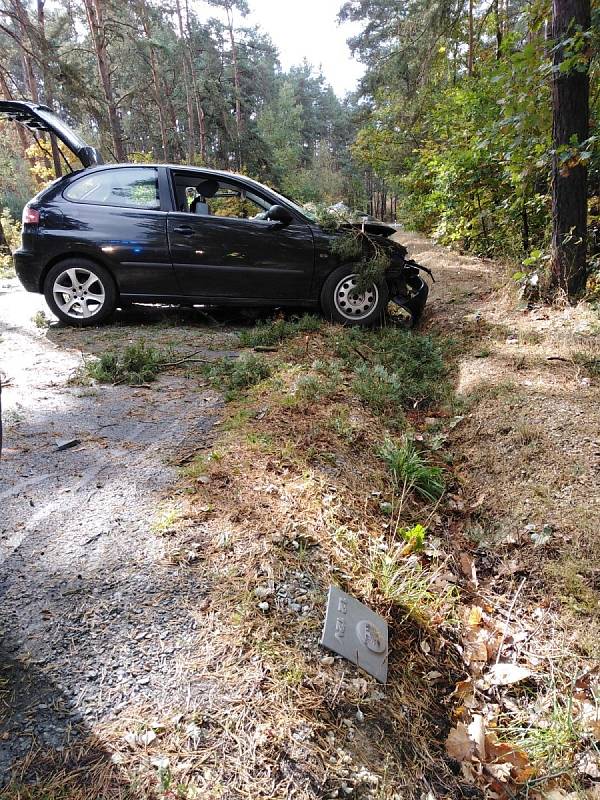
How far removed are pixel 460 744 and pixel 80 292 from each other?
554cm

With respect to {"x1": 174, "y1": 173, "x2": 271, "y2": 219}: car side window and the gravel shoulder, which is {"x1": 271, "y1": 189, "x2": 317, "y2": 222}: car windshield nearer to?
{"x1": 174, "y1": 173, "x2": 271, "y2": 219}: car side window

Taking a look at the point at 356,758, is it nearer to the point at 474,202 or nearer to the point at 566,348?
the point at 566,348

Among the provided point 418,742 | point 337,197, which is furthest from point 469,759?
point 337,197

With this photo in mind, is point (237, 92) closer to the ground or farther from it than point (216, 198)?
farther from it

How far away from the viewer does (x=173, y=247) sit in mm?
5375

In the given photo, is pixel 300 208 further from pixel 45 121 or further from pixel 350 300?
pixel 45 121

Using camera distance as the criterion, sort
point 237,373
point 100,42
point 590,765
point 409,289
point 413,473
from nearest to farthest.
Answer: point 590,765, point 413,473, point 237,373, point 409,289, point 100,42

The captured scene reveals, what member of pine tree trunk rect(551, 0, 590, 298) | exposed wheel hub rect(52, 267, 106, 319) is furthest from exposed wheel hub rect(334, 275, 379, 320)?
exposed wheel hub rect(52, 267, 106, 319)

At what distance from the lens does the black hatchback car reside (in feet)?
17.3

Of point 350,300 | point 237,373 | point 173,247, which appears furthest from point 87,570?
point 350,300

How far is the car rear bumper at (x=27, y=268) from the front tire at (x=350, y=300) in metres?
3.35

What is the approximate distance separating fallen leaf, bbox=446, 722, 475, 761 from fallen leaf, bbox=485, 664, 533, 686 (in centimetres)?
28

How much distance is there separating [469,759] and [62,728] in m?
1.32

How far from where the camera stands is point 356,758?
1407 millimetres
